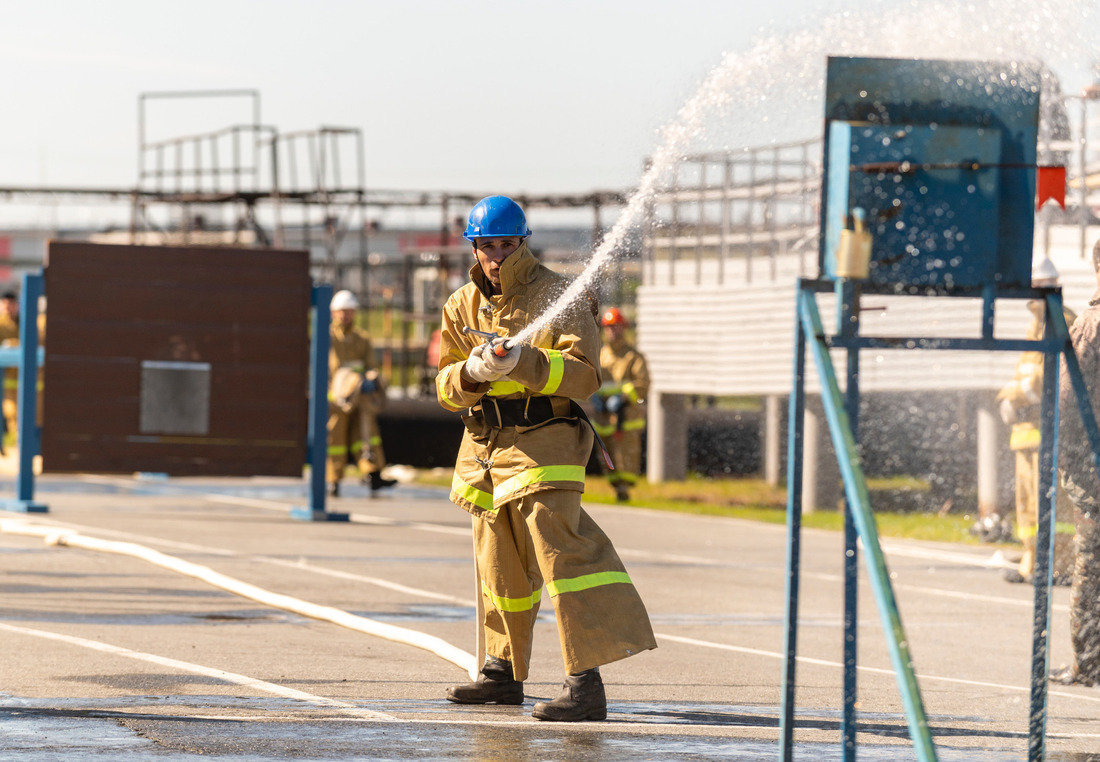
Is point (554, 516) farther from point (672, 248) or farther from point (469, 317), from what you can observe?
point (672, 248)

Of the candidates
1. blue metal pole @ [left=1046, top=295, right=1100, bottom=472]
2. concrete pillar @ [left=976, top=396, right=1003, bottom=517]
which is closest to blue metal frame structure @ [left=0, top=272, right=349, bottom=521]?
concrete pillar @ [left=976, top=396, right=1003, bottom=517]

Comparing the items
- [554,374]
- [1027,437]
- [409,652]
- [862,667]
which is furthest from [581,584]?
[1027,437]

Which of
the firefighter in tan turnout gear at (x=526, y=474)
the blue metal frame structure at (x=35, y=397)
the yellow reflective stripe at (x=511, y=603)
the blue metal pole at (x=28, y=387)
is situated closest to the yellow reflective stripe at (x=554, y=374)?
the firefighter in tan turnout gear at (x=526, y=474)

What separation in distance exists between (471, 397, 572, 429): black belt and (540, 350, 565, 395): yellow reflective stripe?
186 mm

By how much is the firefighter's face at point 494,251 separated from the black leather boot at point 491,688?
142cm

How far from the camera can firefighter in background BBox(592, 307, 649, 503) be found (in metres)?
18.3

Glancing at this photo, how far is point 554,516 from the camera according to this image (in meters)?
5.86

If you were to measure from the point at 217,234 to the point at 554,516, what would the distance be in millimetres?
41315

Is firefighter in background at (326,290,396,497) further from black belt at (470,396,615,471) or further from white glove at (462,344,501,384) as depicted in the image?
white glove at (462,344,501,384)

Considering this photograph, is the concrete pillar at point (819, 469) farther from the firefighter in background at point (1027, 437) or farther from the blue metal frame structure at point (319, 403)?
the firefighter in background at point (1027, 437)

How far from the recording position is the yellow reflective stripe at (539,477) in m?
5.88

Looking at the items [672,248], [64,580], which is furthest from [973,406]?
[64,580]

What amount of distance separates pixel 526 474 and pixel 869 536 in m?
2.06

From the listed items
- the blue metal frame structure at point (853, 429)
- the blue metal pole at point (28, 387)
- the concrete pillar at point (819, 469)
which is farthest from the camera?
the concrete pillar at point (819, 469)
